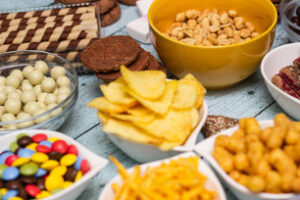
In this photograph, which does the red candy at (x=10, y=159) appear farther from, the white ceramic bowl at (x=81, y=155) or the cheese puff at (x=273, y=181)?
the cheese puff at (x=273, y=181)

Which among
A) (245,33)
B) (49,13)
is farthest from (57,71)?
(245,33)

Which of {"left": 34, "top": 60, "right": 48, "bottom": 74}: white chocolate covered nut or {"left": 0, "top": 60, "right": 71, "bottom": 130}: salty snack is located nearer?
{"left": 0, "top": 60, "right": 71, "bottom": 130}: salty snack

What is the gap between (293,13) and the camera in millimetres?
1403

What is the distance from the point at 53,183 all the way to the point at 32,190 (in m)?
0.05

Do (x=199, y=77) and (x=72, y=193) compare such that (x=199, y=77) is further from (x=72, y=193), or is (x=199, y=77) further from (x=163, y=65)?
(x=72, y=193)

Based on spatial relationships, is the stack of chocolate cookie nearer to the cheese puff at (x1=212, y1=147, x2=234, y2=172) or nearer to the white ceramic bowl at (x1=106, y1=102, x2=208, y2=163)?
the white ceramic bowl at (x1=106, y1=102, x2=208, y2=163)

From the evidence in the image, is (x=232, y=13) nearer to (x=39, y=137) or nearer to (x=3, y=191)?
(x=39, y=137)

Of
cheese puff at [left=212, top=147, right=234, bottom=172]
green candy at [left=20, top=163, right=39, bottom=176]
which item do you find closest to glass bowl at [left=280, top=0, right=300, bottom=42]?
cheese puff at [left=212, top=147, right=234, bottom=172]

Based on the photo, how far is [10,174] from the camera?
86cm

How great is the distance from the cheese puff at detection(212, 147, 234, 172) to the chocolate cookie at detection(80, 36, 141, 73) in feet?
1.36

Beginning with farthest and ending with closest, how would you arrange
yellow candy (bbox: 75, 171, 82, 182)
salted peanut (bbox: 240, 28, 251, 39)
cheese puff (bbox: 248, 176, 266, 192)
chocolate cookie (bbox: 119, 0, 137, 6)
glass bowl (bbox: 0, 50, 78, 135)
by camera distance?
chocolate cookie (bbox: 119, 0, 137, 6)
salted peanut (bbox: 240, 28, 251, 39)
glass bowl (bbox: 0, 50, 78, 135)
yellow candy (bbox: 75, 171, 82, 182)
cheese puff (bbox: 248, 176, 266, 192)

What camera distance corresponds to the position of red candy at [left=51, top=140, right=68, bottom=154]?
92 cm

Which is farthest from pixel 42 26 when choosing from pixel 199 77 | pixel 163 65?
pixel 199 77

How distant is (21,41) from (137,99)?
25.9 inches
